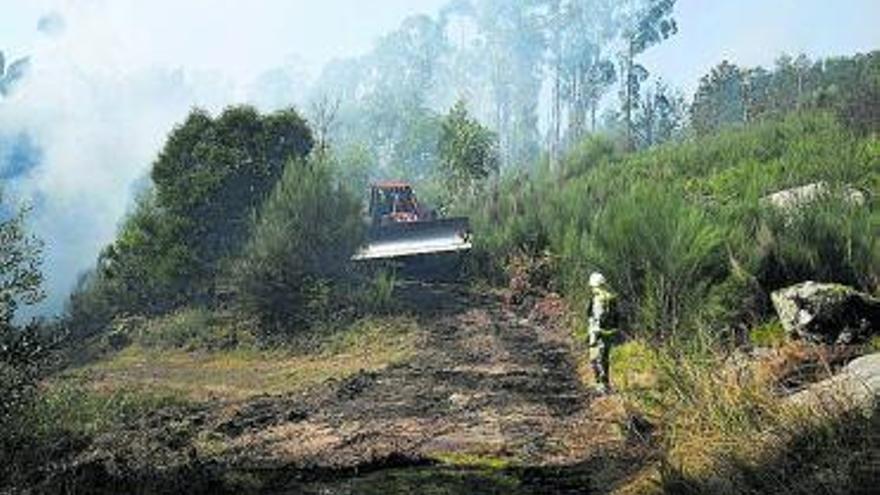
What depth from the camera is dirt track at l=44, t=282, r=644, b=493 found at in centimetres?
827

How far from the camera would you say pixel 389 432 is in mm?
10500

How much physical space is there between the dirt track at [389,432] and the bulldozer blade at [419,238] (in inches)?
274

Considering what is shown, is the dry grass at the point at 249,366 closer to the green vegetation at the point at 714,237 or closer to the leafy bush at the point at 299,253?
the leafy bush at the point at 299,253

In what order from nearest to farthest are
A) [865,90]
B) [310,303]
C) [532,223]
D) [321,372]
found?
[321,372] → [310,303] → [532,223] → [865,90]

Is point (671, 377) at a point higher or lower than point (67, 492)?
higher

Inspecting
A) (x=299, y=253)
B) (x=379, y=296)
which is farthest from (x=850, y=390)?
(x=299, y=253)

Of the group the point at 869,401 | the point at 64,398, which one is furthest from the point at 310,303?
the point at 869,401

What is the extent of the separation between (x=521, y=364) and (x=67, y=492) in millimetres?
8655

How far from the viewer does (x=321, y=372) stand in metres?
16.4

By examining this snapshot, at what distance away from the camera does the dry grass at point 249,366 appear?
1566cm

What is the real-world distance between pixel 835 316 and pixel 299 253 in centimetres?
1271

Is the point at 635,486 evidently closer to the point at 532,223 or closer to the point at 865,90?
the point at 532,223

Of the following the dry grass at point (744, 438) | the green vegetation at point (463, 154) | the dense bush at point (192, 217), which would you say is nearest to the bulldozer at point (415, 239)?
the dense bush at point (192, 217)

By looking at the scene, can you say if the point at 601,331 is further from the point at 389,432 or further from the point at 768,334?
the point at 389,432
